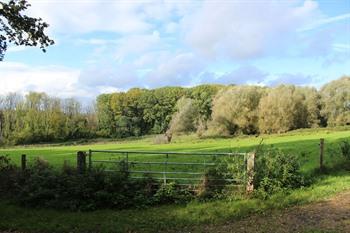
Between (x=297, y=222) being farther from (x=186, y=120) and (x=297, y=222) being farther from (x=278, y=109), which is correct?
(x=186, y=120)

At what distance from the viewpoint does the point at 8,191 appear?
16.9 meters

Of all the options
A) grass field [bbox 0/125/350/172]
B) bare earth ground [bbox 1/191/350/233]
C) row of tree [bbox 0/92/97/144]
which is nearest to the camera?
bare earth ground [bbox 1/191/350/233]

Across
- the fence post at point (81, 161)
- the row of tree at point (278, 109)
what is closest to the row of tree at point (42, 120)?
the row of tree at point (278, 109)

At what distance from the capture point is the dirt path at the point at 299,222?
40.0 feet

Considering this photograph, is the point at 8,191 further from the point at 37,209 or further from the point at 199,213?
the point at 199,213

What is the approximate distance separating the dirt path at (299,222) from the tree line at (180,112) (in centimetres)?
7465

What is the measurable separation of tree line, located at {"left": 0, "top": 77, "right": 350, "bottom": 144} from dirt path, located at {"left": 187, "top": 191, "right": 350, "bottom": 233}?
2939 inches

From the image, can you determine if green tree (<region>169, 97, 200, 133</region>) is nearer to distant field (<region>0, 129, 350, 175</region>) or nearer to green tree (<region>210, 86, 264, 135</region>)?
distant field (<region>0, 129, 350, 175</region>)

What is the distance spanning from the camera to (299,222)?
1300cm

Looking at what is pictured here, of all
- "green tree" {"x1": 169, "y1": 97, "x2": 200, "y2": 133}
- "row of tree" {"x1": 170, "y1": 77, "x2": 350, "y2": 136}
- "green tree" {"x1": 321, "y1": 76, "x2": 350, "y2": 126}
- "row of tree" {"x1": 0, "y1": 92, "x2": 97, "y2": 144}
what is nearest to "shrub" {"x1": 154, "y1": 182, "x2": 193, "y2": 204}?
"row of tree" {"x1": 170, "y1": 77, "x2": 350, "y2": 136}

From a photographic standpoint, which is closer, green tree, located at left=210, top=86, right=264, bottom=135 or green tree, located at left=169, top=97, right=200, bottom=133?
green tree, located at left=210, top=86, right=264, bottom=135

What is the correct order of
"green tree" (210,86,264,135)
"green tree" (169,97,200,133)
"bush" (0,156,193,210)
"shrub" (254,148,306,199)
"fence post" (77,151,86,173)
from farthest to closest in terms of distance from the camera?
"green tree" (169,97,200,133) < "green tree" (210,86,264,135) < "fence post" (77,151,86,173) < "shrub" (254,148,306,199) < "bush" (0,156,193,210)

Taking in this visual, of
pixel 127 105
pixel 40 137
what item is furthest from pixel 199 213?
pixel 127 105

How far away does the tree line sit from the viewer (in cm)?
8919
